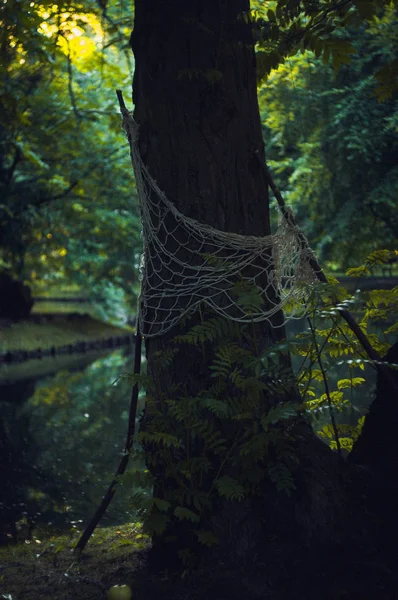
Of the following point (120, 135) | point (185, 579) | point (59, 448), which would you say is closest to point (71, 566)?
point (185, 579)

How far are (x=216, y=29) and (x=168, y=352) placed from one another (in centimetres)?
192

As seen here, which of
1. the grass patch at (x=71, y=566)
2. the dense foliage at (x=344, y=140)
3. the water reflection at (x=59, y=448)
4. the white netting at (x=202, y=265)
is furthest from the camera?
the dense foliage at (x=344, y=140)

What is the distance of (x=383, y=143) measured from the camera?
9109 mm

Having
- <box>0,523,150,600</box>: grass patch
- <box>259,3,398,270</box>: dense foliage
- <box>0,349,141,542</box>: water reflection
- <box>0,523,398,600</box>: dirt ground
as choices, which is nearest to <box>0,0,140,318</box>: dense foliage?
<box>259,3,398,270</box>: dense foliage

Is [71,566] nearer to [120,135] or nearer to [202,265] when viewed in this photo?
[202,265]

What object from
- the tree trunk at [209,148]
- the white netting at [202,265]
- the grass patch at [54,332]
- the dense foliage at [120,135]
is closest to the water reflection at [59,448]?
the white netting at [202,265]

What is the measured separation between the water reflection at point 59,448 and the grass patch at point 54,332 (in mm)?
4715

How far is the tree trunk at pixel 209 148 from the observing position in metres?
3.84


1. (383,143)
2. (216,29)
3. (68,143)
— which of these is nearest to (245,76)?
(216,29)

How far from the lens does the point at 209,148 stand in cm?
412

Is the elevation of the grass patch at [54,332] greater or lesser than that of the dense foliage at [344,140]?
lesser

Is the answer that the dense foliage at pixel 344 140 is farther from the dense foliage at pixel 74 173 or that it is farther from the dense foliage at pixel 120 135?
the dense foliage at pixel 74 173

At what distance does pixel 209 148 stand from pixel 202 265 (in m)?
0.67

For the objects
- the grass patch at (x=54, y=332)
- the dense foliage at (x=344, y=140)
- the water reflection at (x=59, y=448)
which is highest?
the dense foliage at (x=344, y=140)
